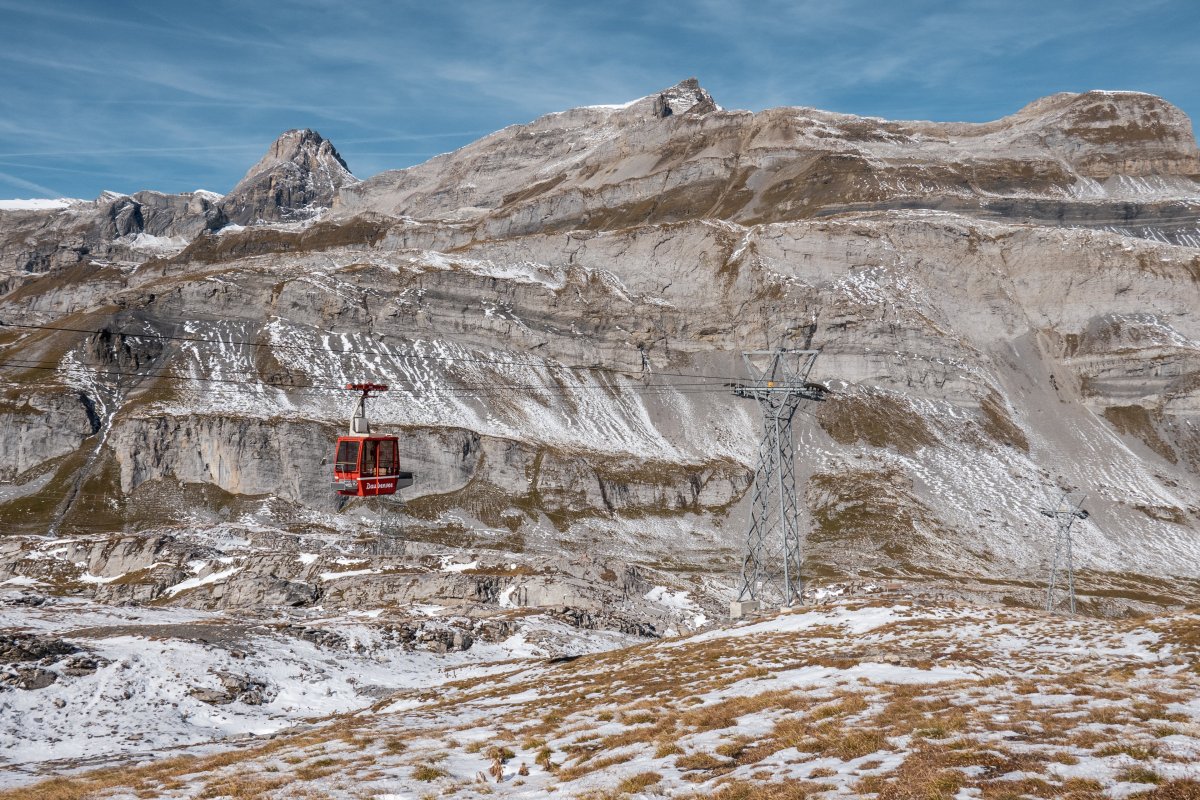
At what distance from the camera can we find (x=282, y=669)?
43.2 m

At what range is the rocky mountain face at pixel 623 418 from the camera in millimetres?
98000

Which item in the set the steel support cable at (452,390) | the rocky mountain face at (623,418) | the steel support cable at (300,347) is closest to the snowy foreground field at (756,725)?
the rocky mountain face at (623,418)

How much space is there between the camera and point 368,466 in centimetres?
4906

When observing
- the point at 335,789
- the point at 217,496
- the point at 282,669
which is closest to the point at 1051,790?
the point at 335,789

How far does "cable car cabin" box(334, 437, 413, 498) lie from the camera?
48.7 metres

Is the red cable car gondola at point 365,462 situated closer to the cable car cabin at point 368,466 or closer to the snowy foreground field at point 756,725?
the cable car cabin at point 368,466

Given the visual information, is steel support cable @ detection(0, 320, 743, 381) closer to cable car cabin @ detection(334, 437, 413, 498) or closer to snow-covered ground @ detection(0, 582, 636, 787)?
snow-covered ground @ detection(0, 582, 636, 787)

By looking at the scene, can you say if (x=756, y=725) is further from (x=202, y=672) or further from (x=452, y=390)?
(x=452, y=390)

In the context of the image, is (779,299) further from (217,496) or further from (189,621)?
(189,621)

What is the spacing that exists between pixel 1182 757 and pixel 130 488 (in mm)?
129629

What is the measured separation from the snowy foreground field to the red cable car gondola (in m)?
14.6

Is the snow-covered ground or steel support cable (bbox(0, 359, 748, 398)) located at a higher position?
steel support cable (bbox(0, 359, 748, 398))

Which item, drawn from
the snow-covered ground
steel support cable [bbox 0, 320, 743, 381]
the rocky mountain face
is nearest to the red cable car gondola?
the snow-covered ground

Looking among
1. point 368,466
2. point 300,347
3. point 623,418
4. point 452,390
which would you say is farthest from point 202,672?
point 623,418
